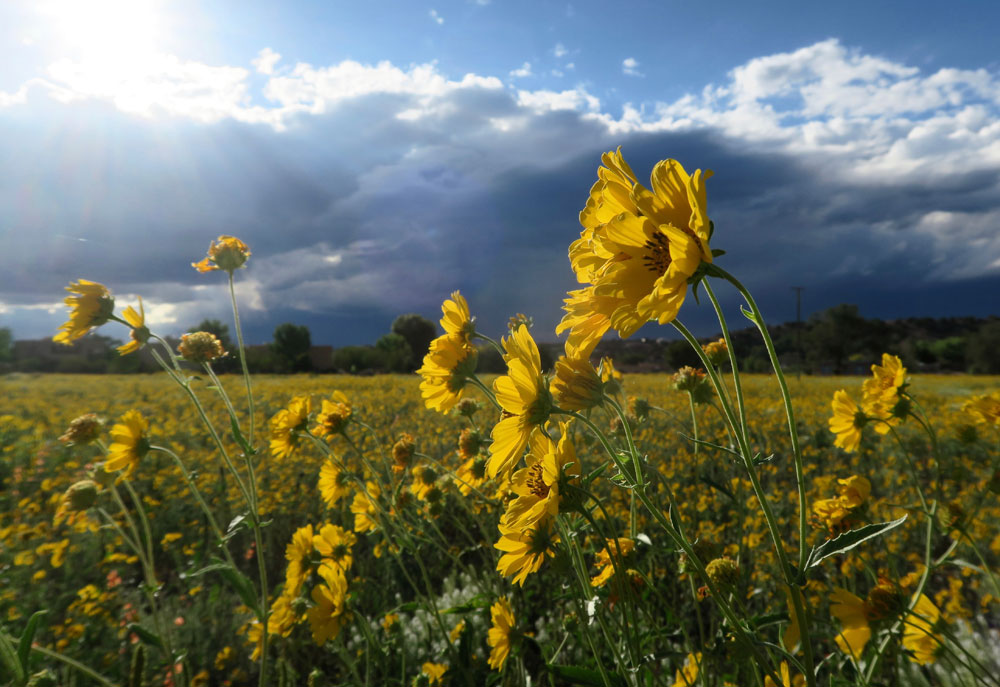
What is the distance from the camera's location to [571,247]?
98 cm

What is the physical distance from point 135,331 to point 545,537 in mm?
1717

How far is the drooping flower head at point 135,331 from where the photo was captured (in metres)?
1.93

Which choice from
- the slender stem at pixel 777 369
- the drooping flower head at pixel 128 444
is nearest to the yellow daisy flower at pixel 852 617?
the slender stem at pixel 777 369

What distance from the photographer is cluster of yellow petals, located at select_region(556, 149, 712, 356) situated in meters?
0.67

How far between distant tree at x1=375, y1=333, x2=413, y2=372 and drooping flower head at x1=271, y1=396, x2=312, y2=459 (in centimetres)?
2562

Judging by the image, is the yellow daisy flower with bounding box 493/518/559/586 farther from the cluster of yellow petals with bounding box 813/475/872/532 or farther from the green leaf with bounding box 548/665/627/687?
the cluster of yellow petals with bounding box 813/475/872/532

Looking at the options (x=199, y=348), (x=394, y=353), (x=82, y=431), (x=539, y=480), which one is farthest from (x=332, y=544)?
(x=394, y=353)

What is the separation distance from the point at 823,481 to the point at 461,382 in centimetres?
256

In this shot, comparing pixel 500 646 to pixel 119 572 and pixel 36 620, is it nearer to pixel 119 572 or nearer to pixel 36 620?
pixel 36 620

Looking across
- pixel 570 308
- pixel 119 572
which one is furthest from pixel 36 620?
pixel 119 572

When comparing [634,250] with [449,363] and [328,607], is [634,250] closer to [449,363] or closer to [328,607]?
[449,363]

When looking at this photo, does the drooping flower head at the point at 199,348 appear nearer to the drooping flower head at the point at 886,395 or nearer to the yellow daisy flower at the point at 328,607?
the yellow daisy flower at the point at 328,607

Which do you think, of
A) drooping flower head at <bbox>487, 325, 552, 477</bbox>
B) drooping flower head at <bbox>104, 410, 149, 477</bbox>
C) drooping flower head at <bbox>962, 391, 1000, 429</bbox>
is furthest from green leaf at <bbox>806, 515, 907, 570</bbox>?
drooping flower head at <bbox>104, 410, 149, 477</bbox>

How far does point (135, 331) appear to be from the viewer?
1957mm
